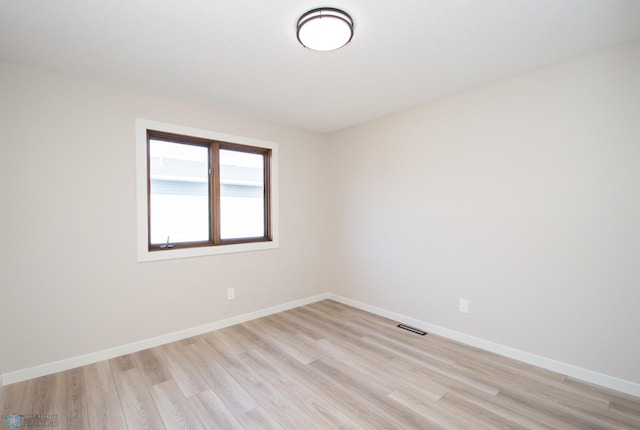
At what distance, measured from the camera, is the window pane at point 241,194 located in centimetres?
345

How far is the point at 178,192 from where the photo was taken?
310 cm

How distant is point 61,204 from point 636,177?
4.43m

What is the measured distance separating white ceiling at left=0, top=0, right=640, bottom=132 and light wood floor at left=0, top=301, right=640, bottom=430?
2.51 metres

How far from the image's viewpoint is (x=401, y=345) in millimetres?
2811

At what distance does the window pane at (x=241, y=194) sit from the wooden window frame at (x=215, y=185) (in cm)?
5

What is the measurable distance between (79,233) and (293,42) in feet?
7.87

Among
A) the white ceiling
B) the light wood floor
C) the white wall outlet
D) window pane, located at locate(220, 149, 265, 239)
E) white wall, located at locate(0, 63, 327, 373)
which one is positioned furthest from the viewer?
window pane, located at locate(220, 149, 265, 239)

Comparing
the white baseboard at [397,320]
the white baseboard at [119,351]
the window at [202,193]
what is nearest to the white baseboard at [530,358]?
the white baseboard at [397,320]

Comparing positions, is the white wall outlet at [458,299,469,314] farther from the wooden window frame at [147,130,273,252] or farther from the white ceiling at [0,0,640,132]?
the wooden window frame at [147,130,273,252]

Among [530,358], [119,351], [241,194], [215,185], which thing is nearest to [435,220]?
[530,358]

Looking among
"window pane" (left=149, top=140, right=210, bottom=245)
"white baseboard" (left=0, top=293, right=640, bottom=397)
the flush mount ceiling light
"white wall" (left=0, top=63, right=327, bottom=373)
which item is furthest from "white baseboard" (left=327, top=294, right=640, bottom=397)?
the flush mount ceiling light

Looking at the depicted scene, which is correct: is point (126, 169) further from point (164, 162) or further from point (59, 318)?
point (59, 318)

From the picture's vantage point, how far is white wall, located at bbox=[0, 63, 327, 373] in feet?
7.24

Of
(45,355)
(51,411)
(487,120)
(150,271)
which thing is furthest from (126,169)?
(487,120)
